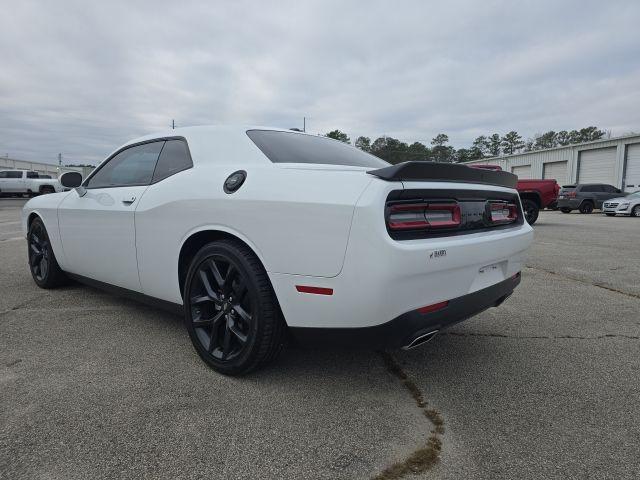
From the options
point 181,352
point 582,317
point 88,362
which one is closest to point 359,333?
point 181,352

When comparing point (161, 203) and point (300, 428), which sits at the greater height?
point (161, 203)

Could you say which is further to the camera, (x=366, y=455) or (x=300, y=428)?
(x=300, y=428)

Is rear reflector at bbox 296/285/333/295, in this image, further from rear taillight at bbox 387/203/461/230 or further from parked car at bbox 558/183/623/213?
parked car at bbox 558/183/623/213

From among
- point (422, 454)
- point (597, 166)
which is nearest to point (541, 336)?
point (422, 454)

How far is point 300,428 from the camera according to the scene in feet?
6.46

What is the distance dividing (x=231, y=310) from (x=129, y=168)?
1644 mm

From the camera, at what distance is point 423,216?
213 cm

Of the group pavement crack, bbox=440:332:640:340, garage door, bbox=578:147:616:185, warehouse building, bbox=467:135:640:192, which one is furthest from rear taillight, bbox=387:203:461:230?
garage door, bbox=578:147:616:185

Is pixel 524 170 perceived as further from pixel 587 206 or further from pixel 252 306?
pixel 252 306

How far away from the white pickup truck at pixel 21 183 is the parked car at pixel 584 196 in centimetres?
2925

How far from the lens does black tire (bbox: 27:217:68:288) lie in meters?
4.18

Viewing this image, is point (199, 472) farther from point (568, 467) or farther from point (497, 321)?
point (497, 321)

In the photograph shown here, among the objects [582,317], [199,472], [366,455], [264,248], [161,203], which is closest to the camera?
[199,472]

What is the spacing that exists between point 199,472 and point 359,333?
0.85 meters
